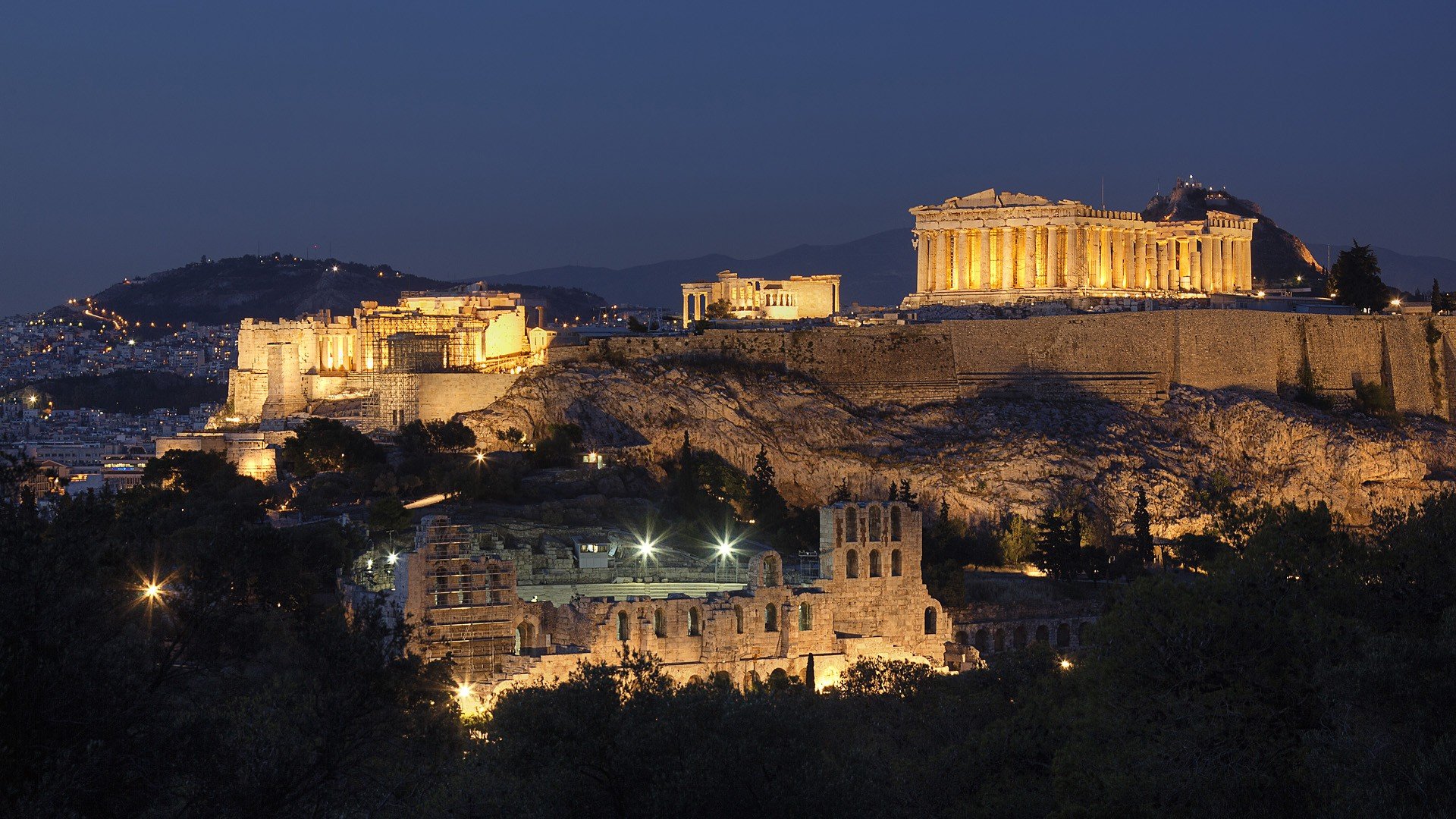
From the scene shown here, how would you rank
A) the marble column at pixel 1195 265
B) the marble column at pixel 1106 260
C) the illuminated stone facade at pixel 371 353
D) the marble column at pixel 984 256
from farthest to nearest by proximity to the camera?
the marble column at pixel 1195 265 → the marble column at pixel 1106 260 → the marble column at pixel 984 256 → the illuminated stone facade at pixel 371 353

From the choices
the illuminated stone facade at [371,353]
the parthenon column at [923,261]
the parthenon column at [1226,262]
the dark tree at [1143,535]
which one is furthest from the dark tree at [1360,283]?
the illuminated stone facade at [371,353]

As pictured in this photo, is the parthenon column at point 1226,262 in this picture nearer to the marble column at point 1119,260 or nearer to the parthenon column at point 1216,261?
the parthenon column at point 1216,261

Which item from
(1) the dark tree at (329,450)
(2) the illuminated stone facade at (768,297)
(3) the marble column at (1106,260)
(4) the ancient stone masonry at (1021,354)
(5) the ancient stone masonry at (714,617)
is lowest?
(5) the ancient stone masonry at (714,617)

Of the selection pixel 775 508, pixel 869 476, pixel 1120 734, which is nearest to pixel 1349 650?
pixel 1120 734

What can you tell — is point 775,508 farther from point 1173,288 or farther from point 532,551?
point 1173,288

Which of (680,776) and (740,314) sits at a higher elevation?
(740,314)

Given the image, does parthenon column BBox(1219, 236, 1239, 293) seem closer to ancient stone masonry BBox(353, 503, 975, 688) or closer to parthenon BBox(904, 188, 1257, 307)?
parthenon BBox(904, 188, 1257, 307)
